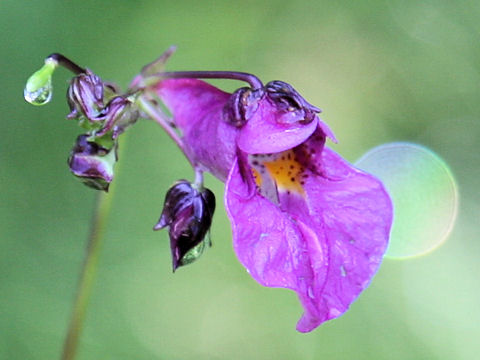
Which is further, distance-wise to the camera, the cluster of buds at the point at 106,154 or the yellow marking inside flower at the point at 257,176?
the yellow marking inside flower at the point at 257,176

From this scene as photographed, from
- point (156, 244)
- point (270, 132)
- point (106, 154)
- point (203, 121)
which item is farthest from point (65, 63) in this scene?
point (156, 244)

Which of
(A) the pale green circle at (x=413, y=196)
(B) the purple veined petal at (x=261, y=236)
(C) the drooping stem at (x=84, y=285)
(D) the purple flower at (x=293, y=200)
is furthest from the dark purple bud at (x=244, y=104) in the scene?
(A) the pale green circle at (x=413, y=196)

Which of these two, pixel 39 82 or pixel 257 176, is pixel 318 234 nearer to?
pixel 257 176

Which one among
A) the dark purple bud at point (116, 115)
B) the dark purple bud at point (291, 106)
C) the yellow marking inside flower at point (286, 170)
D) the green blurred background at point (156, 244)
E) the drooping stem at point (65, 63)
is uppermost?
the dark purple bud at point (291, 106)

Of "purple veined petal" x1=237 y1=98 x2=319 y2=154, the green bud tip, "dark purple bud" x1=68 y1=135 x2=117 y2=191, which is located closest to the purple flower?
"purple veined petal" x1=237 y1=98 x2=319 y2=154

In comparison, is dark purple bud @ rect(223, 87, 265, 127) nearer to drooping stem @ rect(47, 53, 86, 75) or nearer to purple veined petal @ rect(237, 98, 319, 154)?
purple veined petal @ rect(237, 98, 319, 154)

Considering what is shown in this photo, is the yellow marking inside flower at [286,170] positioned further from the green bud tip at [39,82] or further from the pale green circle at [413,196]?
the pale green circle at [413,196]

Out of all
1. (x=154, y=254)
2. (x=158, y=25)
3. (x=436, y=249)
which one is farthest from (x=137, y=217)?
(x=436, y=249)
